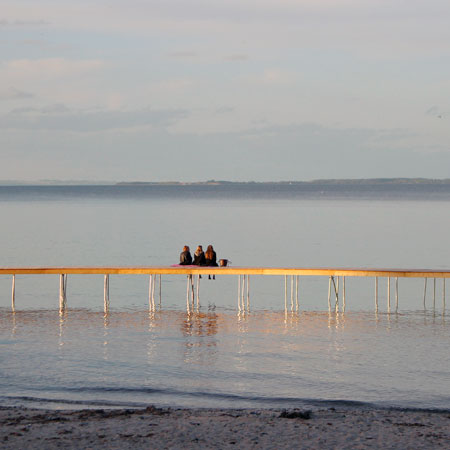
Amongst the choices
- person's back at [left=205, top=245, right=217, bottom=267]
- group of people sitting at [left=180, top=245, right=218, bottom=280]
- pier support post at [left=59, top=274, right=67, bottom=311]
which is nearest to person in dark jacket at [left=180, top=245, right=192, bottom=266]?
group of people sitting at [left=180, top=245, right=218, bottom=280]

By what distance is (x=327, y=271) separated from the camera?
27500 mm

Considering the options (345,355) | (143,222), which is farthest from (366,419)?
(143,222)

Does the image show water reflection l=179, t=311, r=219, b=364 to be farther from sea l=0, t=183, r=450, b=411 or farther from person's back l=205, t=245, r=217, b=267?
person's back l=205, t=245, r=217, b=267

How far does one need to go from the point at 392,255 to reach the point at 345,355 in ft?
105

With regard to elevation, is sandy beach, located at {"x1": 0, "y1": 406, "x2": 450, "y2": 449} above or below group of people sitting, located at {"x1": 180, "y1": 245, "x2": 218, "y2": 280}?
below

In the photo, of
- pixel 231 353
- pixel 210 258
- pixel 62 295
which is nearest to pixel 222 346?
pixel 231 353

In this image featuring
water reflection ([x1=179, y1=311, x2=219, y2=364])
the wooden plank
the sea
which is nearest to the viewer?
the sea

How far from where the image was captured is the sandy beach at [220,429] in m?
12.0

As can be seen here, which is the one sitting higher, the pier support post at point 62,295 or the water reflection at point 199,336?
the pier support post at point 62,295

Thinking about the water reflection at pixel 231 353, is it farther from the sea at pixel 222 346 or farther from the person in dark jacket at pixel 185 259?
the person in dark jacket at pixel 185 259

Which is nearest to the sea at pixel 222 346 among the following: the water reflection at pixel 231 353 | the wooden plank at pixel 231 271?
the water reflection at pixel 231 353

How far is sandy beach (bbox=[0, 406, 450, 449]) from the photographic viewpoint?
39.2 ft

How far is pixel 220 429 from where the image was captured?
12.7 metres

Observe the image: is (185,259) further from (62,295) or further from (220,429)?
(220,429)
